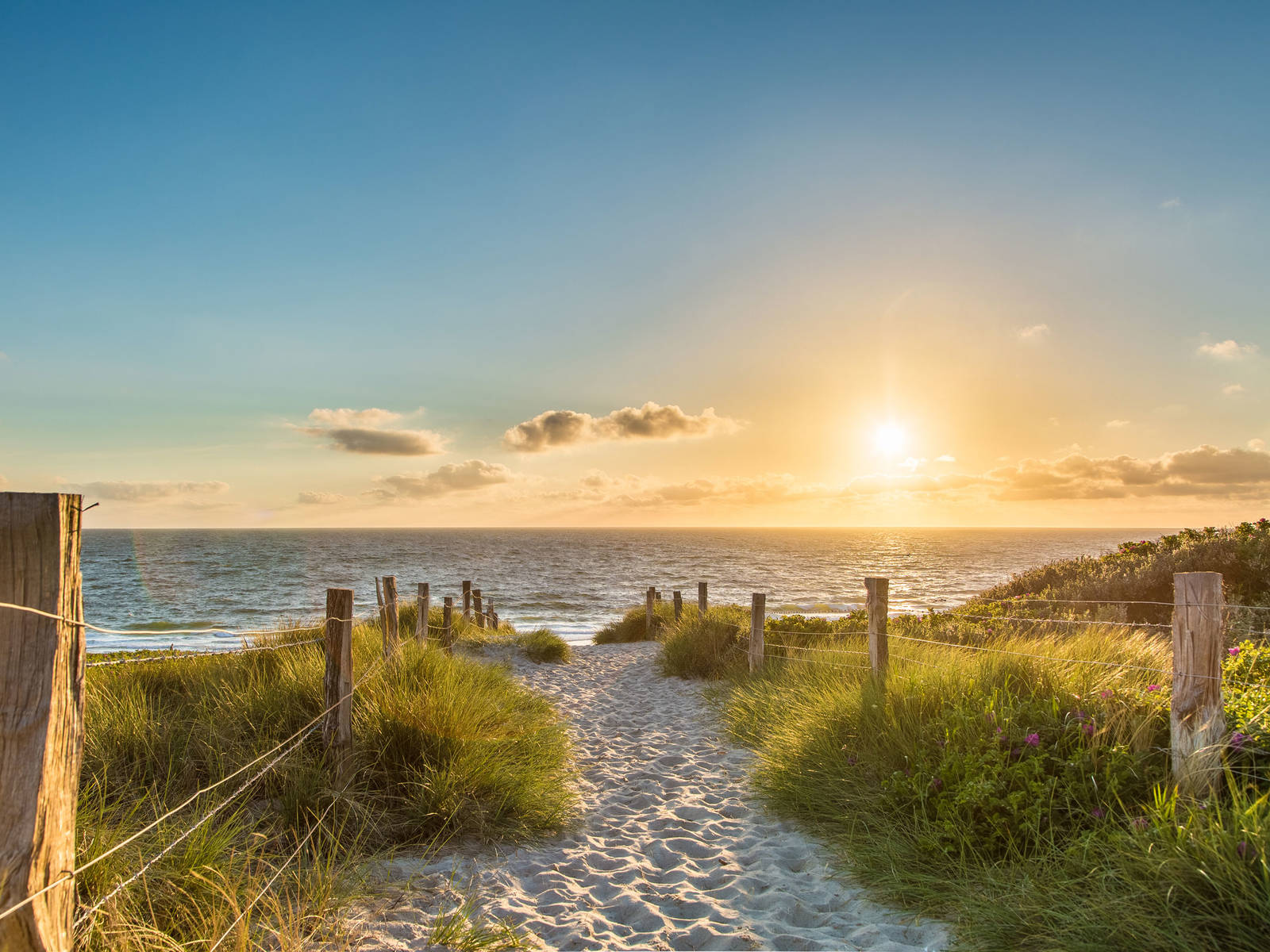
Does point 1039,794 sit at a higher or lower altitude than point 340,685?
lower

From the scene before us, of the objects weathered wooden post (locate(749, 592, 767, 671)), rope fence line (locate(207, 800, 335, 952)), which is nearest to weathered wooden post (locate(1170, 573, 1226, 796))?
rope fence line (locate(207, 800, 335, 952))

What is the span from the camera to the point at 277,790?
14.9ft

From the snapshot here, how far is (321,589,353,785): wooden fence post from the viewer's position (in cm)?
470

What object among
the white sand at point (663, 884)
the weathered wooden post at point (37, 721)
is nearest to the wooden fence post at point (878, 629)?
the white sand at point (663, 884)

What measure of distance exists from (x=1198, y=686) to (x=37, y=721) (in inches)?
202

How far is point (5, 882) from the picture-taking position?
1.86m

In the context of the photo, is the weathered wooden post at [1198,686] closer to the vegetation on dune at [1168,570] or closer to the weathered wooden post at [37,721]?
the weathered wooden post at [37,721]

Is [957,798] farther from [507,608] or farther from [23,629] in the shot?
[507,608]

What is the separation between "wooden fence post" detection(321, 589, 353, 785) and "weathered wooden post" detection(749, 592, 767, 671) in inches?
257

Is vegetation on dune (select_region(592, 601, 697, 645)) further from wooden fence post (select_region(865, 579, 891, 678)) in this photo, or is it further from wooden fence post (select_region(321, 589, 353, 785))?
wooden fence post (select_region(321, 589, 353, 785))

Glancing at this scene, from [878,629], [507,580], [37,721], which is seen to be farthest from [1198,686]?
[507,580]

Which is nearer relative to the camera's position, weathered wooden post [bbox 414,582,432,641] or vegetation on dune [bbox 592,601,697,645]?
weathered wooden post [bbox 414,582,432,641]

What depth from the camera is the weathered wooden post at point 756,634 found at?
10203 mm

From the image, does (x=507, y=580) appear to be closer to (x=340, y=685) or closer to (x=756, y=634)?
(x=756, y=634)
